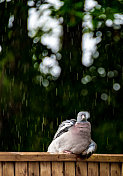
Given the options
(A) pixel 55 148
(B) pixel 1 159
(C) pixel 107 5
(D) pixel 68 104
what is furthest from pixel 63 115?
(B) pixel 1 159

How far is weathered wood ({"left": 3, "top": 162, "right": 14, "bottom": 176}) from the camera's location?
3107mm

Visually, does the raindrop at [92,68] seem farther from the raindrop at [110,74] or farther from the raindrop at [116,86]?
the raindrop at [116,86]

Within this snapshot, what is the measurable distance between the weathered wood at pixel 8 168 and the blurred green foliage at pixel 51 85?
377 cm

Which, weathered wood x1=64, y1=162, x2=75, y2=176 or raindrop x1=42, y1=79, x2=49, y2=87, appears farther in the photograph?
raindrop x1=42, y1=79, x2=49, y2=87

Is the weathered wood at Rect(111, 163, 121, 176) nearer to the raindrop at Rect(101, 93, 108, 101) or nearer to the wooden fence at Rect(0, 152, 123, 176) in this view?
the wooden fence at Rect(0, 152, 123, 176)

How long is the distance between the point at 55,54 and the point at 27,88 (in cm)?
98

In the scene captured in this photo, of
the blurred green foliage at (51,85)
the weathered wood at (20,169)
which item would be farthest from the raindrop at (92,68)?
Answer: the weathered wood at (20,169)

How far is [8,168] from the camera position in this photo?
3.12 m

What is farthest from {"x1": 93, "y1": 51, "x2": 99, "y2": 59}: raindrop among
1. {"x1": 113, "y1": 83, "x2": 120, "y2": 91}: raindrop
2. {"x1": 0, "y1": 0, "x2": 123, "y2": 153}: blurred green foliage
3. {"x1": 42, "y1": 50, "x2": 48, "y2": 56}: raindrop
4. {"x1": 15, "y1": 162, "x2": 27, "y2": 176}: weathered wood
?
{"x1": 15, "y1": 162, "x2": 27, "y2": 176}: weathered wood

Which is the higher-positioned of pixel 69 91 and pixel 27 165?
pixel 69 91

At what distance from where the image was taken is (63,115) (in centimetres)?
724

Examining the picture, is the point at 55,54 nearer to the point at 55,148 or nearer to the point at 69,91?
the point at 69,91

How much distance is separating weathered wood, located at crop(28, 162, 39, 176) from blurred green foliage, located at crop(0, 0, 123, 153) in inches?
148

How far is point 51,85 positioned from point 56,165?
168 inches
